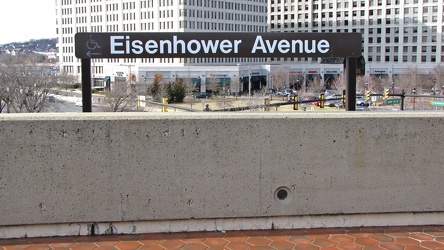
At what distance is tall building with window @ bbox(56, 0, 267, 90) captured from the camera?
103312mm

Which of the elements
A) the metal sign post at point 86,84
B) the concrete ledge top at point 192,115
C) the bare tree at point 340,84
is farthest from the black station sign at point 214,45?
the bare tree at point 340,84

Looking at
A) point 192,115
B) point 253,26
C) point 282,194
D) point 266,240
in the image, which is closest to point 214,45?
point 192,115

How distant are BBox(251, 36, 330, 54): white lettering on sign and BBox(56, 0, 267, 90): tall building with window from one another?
302 ft

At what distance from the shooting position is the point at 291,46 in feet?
17.4

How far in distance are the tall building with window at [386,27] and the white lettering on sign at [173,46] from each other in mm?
109020

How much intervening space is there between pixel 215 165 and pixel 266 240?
829 millimetres

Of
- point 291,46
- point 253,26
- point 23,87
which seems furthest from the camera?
point 253,26

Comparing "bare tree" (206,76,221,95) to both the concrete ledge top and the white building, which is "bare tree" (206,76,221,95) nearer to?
the white building

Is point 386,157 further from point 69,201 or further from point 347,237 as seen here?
point 69,201

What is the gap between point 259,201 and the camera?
4.63 meters

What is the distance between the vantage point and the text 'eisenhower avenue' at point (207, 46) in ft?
16.8

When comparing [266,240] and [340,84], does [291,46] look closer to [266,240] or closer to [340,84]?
[266,240]

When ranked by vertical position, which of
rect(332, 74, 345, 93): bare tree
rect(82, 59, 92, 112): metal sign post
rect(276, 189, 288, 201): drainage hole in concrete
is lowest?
rect(276, 189, 288, 201): drainage hole in concrete

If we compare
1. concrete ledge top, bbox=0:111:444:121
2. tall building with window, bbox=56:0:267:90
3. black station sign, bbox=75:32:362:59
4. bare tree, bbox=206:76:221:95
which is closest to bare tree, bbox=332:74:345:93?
bare tree, bbox=206:76:221:95
